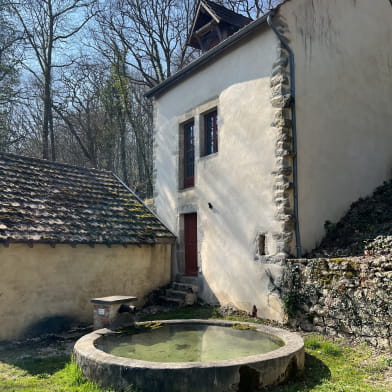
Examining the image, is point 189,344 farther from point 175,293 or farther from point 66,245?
point 175,293

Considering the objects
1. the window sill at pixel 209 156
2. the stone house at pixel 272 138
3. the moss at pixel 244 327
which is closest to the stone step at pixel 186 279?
the stone house at pixel 272 138

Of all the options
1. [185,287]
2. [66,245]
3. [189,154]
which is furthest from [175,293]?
[189,154]

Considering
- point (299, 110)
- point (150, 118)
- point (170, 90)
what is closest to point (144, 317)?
point (299, 110)

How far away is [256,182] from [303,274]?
7.98 ft

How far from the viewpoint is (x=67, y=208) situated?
374 inches

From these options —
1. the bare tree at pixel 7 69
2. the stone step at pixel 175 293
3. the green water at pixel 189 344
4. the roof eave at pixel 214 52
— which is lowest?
the green water at pixel 189 344

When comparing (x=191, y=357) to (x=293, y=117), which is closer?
(x=191, y=357)

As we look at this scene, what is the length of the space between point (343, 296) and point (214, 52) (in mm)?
6906

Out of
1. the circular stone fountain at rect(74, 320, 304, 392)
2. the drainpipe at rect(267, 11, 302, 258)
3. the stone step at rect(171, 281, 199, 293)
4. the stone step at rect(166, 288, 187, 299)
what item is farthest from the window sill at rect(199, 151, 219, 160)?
the circular stone fountain at rect(74, 320, 304, 392)

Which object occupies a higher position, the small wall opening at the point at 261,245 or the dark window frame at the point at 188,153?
the dark window frame at the point at 188,153

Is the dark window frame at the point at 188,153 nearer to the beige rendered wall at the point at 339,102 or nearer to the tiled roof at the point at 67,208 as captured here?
the tiled roof at the point at 67,208

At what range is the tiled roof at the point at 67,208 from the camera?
26.9 feet

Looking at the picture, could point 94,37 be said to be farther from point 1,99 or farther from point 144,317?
point 144,317

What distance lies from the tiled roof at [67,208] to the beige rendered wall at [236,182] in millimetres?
1508
